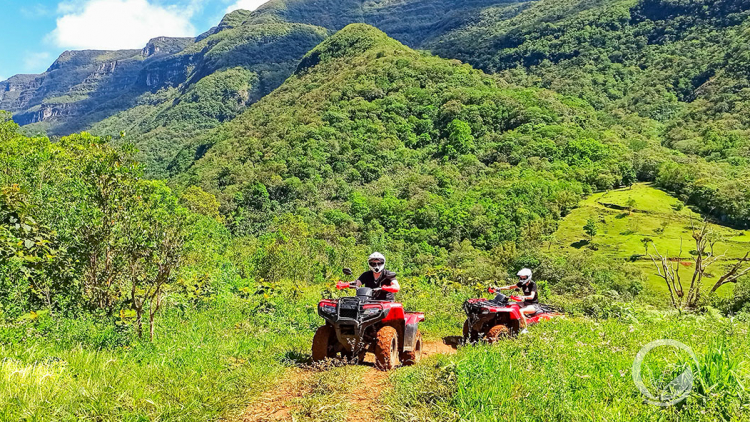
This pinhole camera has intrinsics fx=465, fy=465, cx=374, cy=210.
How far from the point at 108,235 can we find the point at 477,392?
6.71 m

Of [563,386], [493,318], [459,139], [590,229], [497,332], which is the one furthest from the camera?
[459,139]

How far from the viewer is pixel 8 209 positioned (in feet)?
16.5

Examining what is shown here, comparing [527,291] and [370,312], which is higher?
[370,312]

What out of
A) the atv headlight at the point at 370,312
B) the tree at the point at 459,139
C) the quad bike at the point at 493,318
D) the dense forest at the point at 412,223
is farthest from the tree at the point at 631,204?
the atv headlight at the point at 370,312

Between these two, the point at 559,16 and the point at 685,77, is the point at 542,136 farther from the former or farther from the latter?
the point at 559,16

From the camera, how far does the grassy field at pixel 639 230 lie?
49266 millimetres

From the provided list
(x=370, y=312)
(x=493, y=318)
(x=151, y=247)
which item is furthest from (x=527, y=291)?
(x=151, y=247)

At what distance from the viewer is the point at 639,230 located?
5750 cm

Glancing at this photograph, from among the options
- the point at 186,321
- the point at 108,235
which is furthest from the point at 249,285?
the point at 108,235

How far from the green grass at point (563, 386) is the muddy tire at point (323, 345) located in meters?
1.30

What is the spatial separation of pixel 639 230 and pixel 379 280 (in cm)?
5986

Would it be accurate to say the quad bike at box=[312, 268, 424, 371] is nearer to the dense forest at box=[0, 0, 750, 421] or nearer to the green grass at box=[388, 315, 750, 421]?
the dense forest at box=[0, 0, 750, 421]

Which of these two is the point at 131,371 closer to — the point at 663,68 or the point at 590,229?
the point at 590,229
